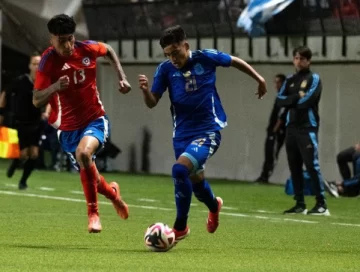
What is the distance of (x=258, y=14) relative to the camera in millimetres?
26484

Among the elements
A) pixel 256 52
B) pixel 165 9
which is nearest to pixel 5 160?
pixel 165 9

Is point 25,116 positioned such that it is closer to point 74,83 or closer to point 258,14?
point 258,14

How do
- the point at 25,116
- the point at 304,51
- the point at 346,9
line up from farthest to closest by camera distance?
1. the point at 346,9
2. the point at 25,116
3. the point at 304,51

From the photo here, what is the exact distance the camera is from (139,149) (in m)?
31.4

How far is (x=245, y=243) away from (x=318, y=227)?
2.71 m

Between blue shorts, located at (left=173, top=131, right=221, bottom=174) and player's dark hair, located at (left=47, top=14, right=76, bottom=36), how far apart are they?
1455mm

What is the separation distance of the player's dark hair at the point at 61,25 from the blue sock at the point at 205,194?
1897 millimetres

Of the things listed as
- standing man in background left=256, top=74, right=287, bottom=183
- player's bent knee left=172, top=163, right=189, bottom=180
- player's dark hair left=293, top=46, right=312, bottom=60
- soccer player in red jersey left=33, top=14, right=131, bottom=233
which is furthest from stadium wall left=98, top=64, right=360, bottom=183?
player's bent knee left=172, top=163, right=189, bottom=180

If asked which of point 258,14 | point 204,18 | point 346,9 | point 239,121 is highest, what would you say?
point 346,9

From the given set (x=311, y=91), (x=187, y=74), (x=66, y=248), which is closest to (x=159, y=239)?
(x=66, y=248)

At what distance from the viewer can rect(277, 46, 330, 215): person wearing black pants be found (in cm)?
1833

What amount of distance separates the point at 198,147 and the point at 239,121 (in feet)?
51.3

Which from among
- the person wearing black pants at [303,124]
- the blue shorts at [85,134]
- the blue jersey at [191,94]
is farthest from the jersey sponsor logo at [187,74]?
the person wearing black pants at [303,124]

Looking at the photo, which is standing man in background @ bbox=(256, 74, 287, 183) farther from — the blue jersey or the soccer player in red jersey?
the blue jersey
